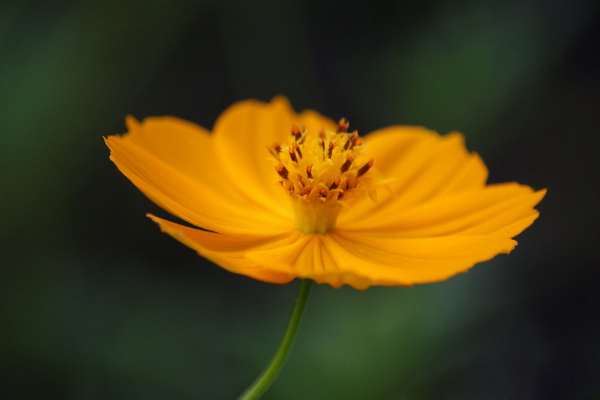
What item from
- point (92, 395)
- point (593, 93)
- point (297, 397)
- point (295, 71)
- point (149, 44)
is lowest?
point (92, 395)

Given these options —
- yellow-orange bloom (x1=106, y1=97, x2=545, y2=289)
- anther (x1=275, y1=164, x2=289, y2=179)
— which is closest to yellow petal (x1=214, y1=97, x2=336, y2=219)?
yellow-orange bloom (x1=106, y1=97, x2=545, y2=289)

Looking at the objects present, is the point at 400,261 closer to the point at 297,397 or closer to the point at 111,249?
the point at 297,397

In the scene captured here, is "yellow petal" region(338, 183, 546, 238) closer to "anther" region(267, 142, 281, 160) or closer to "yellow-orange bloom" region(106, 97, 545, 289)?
"yellow-orange bloom" region(106, 97, 545, 289)

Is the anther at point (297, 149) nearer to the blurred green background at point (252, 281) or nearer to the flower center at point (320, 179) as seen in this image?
the flower center at point (320, 179)

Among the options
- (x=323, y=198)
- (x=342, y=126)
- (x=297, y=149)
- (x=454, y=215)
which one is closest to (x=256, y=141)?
(x=342, y=126)

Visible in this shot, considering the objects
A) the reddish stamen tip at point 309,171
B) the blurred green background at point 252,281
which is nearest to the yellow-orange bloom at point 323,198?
the reddish stamen tip at point 309,171

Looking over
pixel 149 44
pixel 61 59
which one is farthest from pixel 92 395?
pixel 149 44

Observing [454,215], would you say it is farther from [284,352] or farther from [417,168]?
[284,352]

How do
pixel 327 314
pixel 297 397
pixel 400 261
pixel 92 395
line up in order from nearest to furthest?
pixel 400 261 → pixel 92 395 → pixel 297 397 → pixel 327 314
